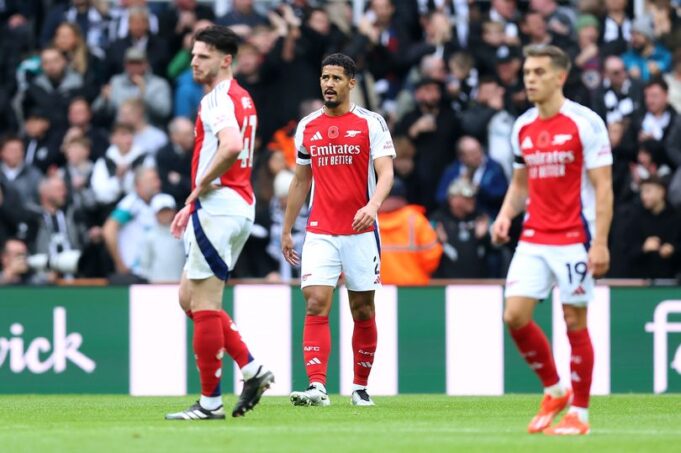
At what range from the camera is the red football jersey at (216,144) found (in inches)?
412

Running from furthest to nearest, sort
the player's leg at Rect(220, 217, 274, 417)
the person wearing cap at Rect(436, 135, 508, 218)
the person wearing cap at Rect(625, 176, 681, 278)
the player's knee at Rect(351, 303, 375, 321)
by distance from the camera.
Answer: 1. the person wearing cap at Rect(436, 135, 508, 218)
2. the person wearing cap at Rect(625, 176, 681, 278)
3. the player's knee at Rect(351, 303, 375, 321)
4. the player's leg at Rect(220, 217, 274, 417)

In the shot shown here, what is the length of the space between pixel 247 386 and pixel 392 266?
5914 mm

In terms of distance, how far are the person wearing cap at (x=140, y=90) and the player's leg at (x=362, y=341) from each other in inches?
306

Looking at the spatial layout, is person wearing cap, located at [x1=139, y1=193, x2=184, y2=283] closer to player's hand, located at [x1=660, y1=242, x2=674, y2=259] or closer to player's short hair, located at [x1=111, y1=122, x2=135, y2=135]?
player's short hair, located at [x1=111, y1=122, x2=135, y2=135]

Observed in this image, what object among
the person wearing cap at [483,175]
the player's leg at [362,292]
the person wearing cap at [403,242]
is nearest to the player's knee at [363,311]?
the player's leg at [362,292]

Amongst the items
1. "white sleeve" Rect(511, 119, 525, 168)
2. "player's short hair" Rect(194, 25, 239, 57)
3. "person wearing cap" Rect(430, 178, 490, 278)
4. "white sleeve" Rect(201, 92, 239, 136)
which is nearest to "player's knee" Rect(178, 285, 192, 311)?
"white sleeve" Rect(201, 92, 239, 136)

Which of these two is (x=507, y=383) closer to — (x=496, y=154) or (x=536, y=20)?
(x=496, y=154)

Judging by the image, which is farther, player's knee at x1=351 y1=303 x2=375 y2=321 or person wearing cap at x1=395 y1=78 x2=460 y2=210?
person wearing cap at x1=395 y1=78 x2=460 y2=210

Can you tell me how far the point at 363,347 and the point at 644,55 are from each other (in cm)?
811

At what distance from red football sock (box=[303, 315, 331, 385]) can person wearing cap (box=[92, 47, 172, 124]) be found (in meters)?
7.85

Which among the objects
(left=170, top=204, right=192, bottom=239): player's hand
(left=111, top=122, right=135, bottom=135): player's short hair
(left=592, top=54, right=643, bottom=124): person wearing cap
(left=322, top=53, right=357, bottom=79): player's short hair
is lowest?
(left=170, top=204, right=192, bottom=239): player's hand

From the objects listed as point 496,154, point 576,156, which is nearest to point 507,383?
point 496,154

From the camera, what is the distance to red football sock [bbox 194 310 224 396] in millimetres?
10375

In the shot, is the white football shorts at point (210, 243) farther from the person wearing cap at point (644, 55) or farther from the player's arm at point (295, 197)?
the person wearing cap at point (644, 55)
